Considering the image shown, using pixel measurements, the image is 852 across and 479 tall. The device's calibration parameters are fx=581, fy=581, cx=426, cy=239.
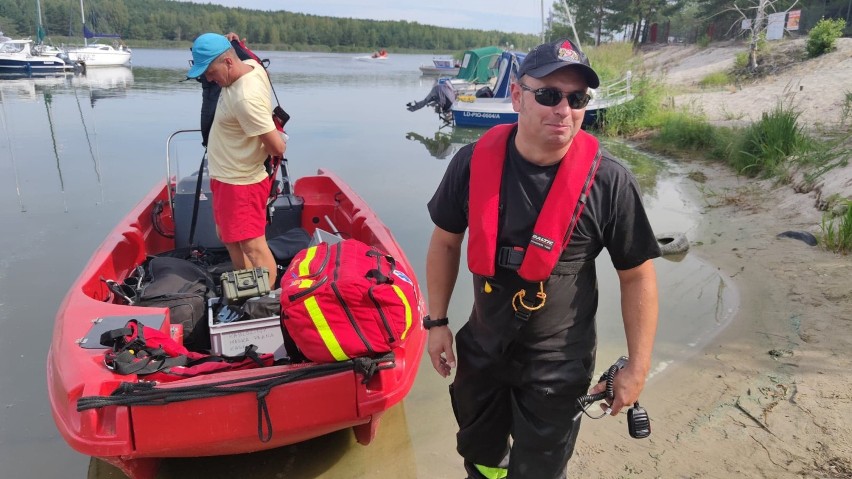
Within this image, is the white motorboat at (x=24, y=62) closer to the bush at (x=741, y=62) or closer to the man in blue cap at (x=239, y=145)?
the bush at (x=741, y=62)

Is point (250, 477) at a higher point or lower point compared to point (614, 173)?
lower

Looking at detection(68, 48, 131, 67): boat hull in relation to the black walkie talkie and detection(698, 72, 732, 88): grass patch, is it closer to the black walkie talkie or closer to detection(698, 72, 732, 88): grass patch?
detection(698, 72, 732, 88): grass patch

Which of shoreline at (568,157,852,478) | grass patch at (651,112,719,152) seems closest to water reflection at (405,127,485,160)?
grass patch at (651,112,719,152)

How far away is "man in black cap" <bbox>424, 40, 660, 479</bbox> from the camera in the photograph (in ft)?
4.86

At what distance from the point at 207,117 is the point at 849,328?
12.9 ft

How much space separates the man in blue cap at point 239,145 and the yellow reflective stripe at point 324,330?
1191 mm

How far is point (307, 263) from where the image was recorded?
Answer: 7.80 ft

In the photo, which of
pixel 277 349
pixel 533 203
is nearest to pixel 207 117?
pixel 277 349

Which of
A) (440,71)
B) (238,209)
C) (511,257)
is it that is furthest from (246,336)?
(440,71)

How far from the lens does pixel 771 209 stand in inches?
241

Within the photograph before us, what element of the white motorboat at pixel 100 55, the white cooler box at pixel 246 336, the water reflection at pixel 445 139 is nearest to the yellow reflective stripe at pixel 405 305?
the white cooler box at pixel 246 336

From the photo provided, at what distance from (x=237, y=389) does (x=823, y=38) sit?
17.3m

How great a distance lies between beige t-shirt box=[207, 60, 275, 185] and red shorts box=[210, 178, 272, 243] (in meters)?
0.04

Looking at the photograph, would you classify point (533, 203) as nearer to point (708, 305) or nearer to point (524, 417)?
point (524, 417)
